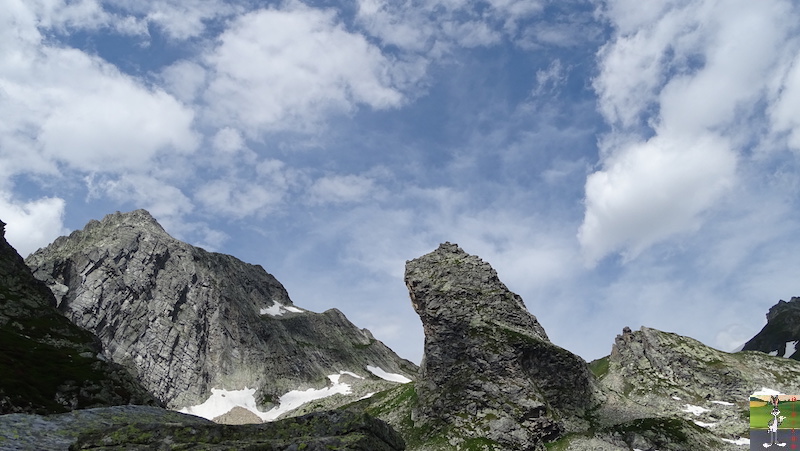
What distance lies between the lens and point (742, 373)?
189875 millimetres

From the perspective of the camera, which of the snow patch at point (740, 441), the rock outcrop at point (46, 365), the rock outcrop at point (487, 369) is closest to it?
the rock outcrop at point (46, 365)

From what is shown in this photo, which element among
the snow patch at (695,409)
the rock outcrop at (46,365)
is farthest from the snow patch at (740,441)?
the rock outcrop at (46,365)

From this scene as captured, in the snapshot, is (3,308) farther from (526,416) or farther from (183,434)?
(526,416)

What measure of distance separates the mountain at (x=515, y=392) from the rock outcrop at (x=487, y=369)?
295mm

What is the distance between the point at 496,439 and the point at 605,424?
3631cm

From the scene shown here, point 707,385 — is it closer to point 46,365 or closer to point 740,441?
point 740,441

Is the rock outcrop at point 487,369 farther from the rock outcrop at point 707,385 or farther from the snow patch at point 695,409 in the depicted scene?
the snow patch at point 695,409

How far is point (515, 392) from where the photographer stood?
13562 cm

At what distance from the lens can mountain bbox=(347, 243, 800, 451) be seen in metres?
131

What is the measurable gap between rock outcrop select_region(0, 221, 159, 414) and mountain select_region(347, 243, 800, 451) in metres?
85.8

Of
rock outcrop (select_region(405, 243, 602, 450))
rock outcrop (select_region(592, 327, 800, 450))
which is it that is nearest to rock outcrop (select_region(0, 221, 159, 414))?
rock outcrop (select_region(405, 243, 602, 450))

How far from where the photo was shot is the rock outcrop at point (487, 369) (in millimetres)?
130375

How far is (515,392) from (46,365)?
4371 inches

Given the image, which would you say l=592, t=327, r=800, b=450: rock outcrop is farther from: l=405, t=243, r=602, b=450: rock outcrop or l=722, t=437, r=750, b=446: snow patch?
l=405, t=243, r=602, b=450: rock outcrop
